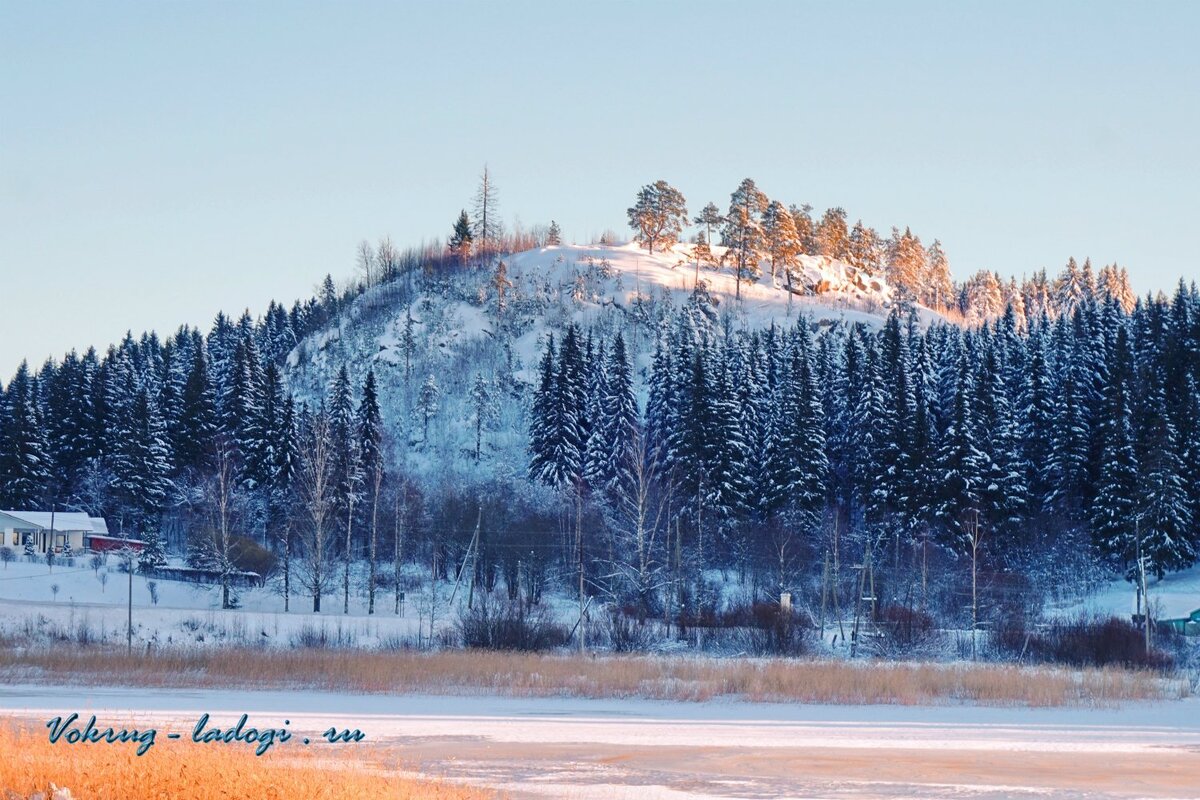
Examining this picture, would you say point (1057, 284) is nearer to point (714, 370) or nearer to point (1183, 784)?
point (714, 370)

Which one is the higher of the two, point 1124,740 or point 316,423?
point 316,423

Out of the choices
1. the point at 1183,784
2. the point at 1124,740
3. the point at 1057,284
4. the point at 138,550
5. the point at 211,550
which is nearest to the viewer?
the point at 1183,784

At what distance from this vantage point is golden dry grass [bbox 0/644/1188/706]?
30.9m

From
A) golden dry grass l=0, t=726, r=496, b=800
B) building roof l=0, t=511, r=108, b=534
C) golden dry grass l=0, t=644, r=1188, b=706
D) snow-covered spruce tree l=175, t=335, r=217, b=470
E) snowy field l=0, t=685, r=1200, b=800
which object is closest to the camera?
golden dry grass l=0, t=726, r=496, b=800

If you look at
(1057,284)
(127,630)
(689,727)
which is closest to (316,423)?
(127,630)

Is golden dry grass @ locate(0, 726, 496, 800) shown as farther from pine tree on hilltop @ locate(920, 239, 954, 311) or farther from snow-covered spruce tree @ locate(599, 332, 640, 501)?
pine tree on hilltop @ locate(920, 239, 954, 311)

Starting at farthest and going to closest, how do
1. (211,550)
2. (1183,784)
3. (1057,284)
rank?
(1057,284), (211,550), (1183,784)

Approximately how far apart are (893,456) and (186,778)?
54.9 m

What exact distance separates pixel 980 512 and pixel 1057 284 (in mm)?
118291

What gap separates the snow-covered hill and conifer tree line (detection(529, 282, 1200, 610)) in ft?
44.2

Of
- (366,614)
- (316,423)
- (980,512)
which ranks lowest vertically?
(366,614)

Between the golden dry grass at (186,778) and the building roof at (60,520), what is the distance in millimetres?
59302

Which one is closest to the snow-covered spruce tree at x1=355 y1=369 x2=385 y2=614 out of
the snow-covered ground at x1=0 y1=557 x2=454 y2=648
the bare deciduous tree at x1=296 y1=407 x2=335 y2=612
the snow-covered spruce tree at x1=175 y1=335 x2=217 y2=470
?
the bare deciduous tree at x1=296 y1=407 x2=335 y2=612

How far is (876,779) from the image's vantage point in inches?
781
